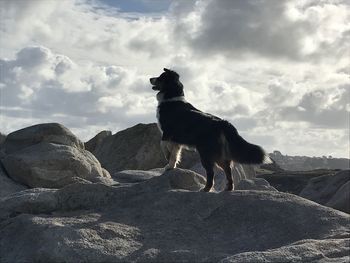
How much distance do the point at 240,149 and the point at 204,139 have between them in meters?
0.76

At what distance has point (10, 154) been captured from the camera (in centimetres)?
1923

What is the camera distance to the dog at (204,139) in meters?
11.0

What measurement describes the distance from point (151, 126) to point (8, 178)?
25.6 ft

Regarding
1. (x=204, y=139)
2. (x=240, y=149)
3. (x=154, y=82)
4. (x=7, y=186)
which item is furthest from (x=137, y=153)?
(x=240, y=149)

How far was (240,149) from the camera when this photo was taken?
435 inches

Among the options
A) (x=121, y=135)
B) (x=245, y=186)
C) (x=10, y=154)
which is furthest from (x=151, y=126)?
(x=245, y=186)

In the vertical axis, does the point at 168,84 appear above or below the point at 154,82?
below

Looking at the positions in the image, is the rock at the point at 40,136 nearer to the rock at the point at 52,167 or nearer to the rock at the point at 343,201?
the rock at the point at 52,167

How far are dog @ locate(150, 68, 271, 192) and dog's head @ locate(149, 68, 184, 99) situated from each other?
115mm

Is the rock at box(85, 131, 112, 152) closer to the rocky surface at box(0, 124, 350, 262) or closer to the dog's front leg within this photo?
the dog's front leg

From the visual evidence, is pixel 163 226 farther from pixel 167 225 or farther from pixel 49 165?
pixel 49 165

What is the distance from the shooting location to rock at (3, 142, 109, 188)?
17656 millimetres

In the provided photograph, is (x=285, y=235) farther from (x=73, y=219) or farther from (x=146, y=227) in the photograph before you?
(x=73, y=219)

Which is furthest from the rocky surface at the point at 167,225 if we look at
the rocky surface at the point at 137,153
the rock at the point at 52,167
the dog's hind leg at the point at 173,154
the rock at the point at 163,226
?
the rocky surface at the point at 137,153
